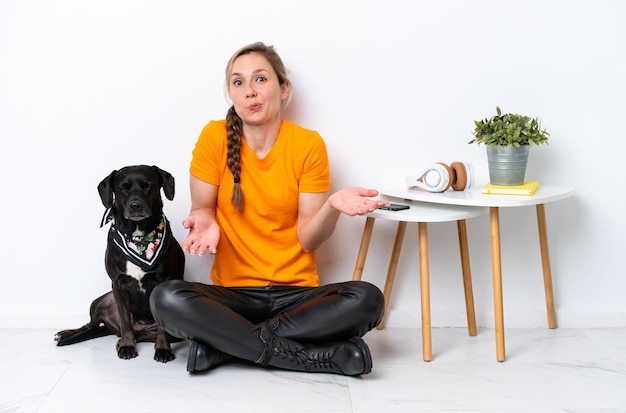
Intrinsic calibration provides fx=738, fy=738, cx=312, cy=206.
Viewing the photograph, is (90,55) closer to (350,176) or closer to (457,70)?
(350,176)

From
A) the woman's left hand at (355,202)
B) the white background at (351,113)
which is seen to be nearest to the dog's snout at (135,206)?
the white background at (351,113)

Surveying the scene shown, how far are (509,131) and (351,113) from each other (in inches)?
21.0

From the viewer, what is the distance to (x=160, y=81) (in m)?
2.46

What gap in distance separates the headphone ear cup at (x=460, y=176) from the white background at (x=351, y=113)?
0.19 meters

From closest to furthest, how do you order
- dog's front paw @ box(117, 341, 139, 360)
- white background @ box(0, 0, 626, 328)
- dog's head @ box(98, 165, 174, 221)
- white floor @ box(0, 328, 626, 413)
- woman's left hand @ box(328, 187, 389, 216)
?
white floor @ box(0, 328, 626, 413)
woman's left hand @ box(328, 187, 389, 216)
dog's head @ box(98, 165, 174, 221)
dog's front paw @ box(117, 341, 139, 360)
white background @ box(0, 0, 626, 328)

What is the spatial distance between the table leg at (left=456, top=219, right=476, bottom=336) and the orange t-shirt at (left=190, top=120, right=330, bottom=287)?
48 cm

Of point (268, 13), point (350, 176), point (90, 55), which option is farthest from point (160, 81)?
point (350, 176)

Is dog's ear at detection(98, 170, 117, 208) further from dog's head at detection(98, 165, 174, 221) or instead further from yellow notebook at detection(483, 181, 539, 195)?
yellow notebook at detection(483, 181, 539, 195)

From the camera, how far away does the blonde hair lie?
231 cm

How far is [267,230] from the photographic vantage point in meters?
2.35

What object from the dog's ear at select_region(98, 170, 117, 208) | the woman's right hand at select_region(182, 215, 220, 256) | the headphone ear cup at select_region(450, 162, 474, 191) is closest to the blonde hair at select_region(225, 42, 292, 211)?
the woman's right hand at select_region(182, 215, 220, 256)

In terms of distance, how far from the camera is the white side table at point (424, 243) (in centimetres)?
217

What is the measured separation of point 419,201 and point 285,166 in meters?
0.46

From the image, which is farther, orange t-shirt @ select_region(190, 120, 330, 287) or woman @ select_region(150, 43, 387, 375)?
orange t-shirt @ select_region(190, 120, 330, 287)
